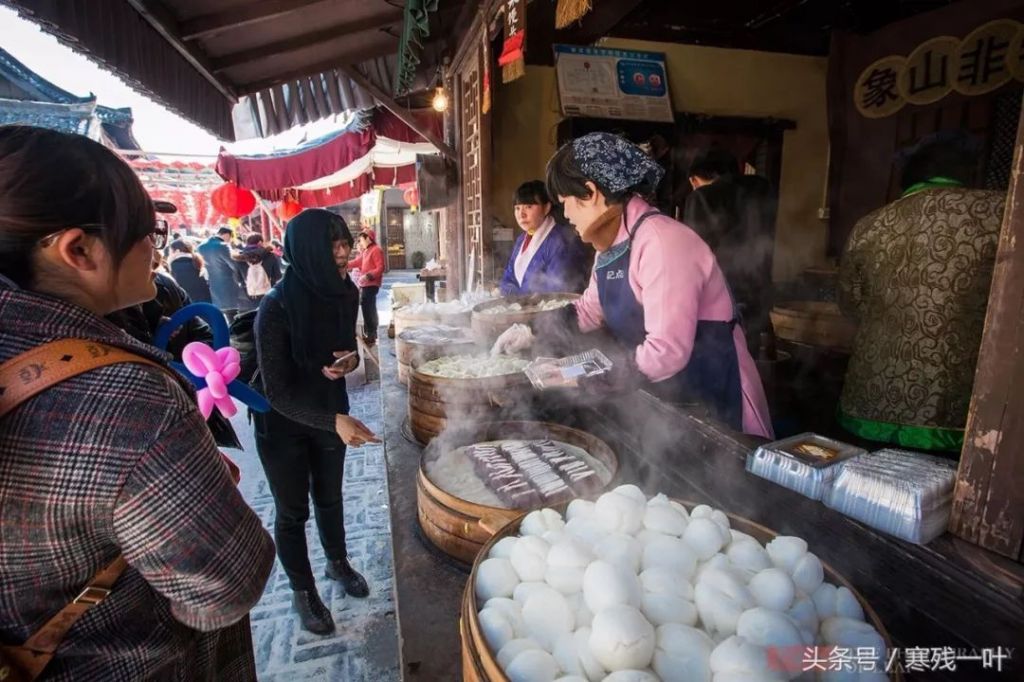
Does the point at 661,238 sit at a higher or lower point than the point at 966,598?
higher

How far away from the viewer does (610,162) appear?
88.4 inches

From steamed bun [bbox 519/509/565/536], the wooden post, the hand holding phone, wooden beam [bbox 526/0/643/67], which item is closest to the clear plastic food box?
the wooden post

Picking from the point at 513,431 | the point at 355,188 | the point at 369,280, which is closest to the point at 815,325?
the point at 513,431

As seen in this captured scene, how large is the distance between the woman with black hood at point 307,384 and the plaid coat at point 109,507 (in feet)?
5.31

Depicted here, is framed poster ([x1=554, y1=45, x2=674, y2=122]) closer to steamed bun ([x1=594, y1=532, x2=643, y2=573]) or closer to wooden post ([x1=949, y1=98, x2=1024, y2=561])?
wooden post ([x1=949, y1=98, x2=1024, y2=561])

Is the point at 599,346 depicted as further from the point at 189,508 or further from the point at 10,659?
the point at 10,659

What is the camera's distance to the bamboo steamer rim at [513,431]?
1.57m

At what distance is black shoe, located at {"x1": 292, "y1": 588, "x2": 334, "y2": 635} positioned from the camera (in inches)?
125

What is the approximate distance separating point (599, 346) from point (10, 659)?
2.34m

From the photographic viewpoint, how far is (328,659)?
3.02 m

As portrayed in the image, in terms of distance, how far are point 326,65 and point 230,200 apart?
757 centimetres

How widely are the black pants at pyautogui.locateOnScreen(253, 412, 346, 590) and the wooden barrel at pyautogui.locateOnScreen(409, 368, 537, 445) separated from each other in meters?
0.97

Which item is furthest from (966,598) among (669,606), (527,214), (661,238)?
(527,214)

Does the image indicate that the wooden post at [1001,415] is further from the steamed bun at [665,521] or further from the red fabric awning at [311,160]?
the red fabric awning at [311,160]
